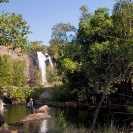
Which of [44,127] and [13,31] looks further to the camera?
[44,127]

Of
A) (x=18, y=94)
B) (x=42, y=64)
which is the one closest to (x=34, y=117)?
(x=18, y=94)

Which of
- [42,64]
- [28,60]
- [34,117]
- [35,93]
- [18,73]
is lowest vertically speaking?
[34,117]

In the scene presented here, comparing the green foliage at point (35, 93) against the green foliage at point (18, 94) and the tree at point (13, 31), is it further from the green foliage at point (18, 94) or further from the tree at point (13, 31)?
the tree at point (13, 31)

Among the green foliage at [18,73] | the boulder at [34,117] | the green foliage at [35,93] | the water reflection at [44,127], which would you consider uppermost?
the green foliage at [18,73]

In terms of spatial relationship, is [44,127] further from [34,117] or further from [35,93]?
[35,93]

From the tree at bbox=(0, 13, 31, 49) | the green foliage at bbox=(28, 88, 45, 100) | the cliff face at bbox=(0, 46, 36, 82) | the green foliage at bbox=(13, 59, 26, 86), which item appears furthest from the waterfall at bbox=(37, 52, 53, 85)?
the tree at bbox=(0, 13, 31, 49)

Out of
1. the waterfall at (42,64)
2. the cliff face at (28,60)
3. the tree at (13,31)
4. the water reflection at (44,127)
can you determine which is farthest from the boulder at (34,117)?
the waterfall at (42,64)

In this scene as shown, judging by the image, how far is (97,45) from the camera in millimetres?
24141

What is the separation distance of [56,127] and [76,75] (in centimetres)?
1233

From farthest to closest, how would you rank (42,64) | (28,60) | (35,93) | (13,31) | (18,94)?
(42,64) → (28,60) → (35,93) → (18,94) → (13,31)

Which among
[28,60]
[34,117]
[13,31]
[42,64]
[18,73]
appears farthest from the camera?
[42,64]

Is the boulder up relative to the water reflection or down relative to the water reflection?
up

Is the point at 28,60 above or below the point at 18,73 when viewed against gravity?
above

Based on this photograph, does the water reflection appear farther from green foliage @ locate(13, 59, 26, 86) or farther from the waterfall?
the waterfall
